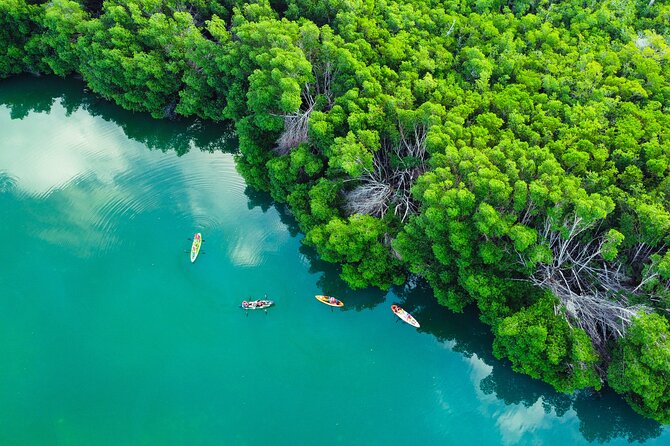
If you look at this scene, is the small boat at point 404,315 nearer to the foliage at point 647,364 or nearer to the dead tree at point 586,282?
the dead tree at point 586,282

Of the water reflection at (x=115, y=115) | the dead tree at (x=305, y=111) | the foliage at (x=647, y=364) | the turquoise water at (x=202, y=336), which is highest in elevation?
the dead tree at (x=305, y=111)

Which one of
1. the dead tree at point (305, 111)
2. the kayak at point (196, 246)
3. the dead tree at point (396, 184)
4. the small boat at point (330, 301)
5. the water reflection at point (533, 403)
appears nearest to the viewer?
the water reflection at point (533, 403)

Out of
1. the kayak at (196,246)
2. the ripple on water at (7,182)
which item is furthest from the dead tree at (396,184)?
the ripple on water at (7,182)

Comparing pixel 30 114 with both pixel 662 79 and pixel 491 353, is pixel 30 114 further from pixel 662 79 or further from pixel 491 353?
pixel 662 79

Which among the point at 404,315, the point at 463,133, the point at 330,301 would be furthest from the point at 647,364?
the point at 330,301

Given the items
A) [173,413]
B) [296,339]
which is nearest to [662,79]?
[296,339]

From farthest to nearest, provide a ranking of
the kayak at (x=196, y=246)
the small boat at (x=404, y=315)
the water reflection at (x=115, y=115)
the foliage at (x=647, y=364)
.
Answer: the water reflection at (x=115, y=115) < the kayak at (x=196, y=246) < the small boat at (x=404, y=315) < the foliage at (x=647, y=364)

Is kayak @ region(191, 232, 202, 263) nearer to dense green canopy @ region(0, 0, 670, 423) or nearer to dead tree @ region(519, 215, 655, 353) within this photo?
dense green canopy @ region(0, 0, 670, 423)
